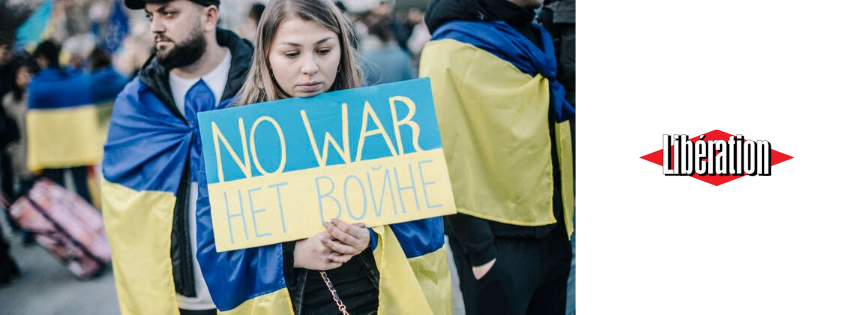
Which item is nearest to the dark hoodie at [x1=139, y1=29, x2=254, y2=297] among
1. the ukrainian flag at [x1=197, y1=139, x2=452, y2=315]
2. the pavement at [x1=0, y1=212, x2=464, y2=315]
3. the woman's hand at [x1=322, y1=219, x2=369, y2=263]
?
the ukrainian flag at [x1=197, y1=139, x2=452, y2=315]

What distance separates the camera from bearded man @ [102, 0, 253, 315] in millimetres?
2275

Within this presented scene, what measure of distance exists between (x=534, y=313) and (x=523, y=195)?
0.58 metres

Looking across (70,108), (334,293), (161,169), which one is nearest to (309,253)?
(334,293)

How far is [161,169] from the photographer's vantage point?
2273 mm

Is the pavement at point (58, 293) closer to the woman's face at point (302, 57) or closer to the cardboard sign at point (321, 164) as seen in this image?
the cardboard sign at point (321, 164)

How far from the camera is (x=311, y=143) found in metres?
1.69

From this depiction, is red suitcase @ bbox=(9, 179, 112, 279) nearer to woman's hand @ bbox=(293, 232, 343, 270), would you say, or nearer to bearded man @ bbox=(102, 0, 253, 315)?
bearded man @ bbox=(102, 0, 253, 315)

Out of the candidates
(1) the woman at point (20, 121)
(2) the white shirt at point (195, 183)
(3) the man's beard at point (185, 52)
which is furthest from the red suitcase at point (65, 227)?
(3) the man's beard at point (185, 52)

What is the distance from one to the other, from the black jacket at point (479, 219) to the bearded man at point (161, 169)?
0.69m

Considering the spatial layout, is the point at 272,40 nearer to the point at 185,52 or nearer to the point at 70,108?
the point at 185,52

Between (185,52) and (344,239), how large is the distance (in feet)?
3.52

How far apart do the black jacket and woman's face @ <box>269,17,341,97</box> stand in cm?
77

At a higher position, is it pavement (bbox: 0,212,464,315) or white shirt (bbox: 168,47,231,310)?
white shirt (bbox: 168,47,231,310)
